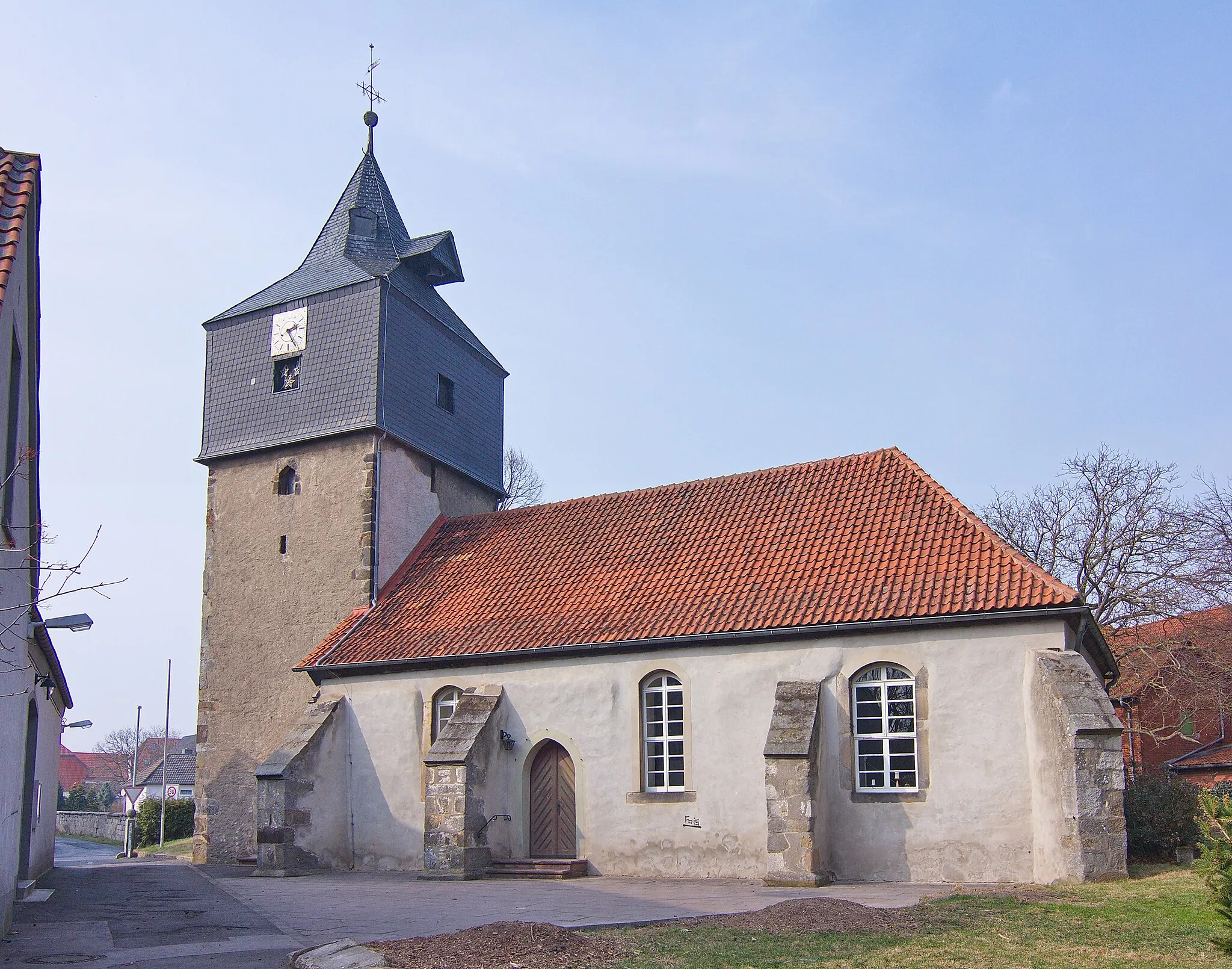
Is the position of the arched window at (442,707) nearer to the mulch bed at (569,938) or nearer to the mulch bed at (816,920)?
the mulch bed at (816,920)

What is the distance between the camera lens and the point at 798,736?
15539 mm

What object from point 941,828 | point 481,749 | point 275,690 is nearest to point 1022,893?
point 941,828

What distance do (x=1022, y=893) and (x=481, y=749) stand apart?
29.8 ft

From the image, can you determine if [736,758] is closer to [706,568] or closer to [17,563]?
[706,568]

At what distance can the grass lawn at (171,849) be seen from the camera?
105ft

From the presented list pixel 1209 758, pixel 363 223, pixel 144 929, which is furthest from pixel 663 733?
pixel 1209 758

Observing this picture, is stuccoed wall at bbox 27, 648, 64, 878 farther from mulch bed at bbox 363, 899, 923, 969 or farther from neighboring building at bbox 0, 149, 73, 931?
mulch bed at bbox 363, 899, 923, 969

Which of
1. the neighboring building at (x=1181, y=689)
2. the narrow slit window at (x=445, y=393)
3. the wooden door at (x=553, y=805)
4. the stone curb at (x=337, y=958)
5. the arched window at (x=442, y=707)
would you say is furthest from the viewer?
the neighboring building at (x=1181, y=689)

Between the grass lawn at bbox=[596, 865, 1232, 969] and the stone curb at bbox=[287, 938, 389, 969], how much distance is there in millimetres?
1981

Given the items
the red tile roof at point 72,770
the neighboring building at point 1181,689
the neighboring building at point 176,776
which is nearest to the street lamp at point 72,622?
the neighboring building at point 1181,689

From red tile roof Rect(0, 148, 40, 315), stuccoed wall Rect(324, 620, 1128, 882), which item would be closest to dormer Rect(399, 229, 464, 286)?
stuccoed wall Rect(324, 620, 1128, 882)

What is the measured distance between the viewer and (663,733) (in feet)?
58.6

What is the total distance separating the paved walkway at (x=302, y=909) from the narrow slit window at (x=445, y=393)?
10.8 m

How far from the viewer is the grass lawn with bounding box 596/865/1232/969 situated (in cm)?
816
